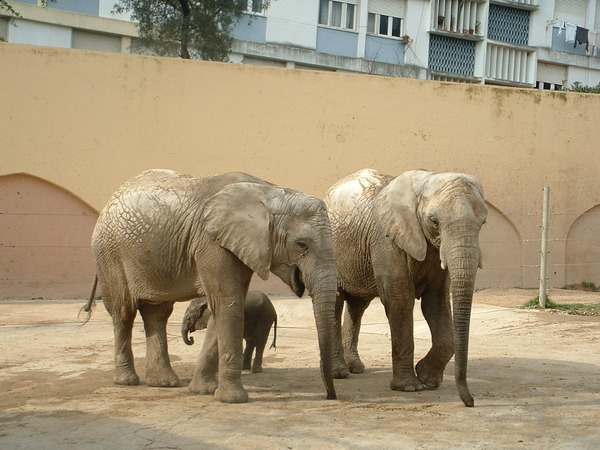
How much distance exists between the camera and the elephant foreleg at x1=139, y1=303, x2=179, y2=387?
851 cm

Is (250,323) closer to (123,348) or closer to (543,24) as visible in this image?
(123,348)

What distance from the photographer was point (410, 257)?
8312 millimetres

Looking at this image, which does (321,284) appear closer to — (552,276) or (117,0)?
(552,276)

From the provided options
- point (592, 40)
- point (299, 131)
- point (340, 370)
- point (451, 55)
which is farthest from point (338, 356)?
point (592, 40)

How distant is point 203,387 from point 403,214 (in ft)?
6.47

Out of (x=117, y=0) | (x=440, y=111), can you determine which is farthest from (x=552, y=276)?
A: (x=117, y=0)

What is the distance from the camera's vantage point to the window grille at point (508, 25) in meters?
42.4

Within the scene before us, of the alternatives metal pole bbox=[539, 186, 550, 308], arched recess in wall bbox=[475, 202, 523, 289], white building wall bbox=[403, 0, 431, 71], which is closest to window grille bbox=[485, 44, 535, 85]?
white building wall bbox=[403, 0, 431, 71]

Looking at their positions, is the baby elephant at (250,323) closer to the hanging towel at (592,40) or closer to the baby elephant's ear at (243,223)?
the baby elephant's ear at (243,223)

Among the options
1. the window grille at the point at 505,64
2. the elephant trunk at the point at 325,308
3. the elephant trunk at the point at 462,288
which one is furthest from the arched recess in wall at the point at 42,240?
the window grille at the point at 505,64

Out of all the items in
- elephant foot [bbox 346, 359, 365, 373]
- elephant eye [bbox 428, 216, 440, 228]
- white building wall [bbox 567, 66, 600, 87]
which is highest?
white building wall [bbox 567, 66, 600, 87]

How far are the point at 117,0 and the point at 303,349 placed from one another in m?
23.4

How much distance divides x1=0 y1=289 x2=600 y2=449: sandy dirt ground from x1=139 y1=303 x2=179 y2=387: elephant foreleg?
10cm

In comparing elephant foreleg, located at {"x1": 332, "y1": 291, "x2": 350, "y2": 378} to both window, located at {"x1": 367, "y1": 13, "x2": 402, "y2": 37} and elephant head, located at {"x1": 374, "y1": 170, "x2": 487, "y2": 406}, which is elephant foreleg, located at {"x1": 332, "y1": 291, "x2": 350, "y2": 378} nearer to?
elephant head, located at {"x1": 374, "y1": 170, "x2": 487, "y2": 406}
